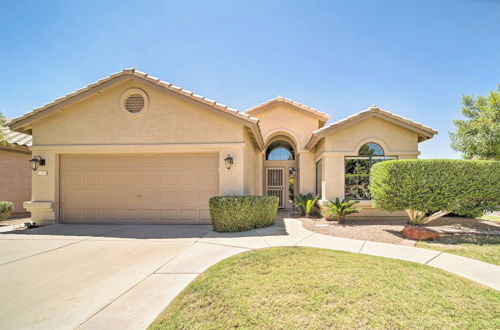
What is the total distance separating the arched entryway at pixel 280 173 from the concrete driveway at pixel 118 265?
22.3ft

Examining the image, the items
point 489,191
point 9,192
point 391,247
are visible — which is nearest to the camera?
point 391,247

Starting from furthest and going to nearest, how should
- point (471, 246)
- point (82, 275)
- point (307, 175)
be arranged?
point (307, 175) < point (471, 246) < point (82, 275)

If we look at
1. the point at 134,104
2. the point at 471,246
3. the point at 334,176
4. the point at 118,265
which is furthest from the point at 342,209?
the point at 134,104

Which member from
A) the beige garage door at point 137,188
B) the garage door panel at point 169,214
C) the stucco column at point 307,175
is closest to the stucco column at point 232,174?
the beige garage door at point 137,188

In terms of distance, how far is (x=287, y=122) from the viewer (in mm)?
15141

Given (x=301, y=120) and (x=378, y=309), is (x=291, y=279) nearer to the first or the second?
(x=378, y=309)

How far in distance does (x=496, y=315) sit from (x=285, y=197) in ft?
40.0

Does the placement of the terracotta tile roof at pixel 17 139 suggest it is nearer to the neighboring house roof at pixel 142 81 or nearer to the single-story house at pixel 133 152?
the single-story house at pixel 133 152

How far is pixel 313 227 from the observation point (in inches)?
340

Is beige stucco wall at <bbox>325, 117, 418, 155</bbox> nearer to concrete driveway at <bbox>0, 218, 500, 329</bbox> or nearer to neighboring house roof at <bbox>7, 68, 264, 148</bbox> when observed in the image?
neighboring house roof at <bbox>7, 68, 264, 148</bbox>

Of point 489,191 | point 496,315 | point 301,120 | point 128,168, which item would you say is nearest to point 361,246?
point 496,315

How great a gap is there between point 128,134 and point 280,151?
32.1ft

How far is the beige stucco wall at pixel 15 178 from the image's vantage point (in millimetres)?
11742

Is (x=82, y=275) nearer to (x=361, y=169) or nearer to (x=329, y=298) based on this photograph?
(x=329, y=298)
